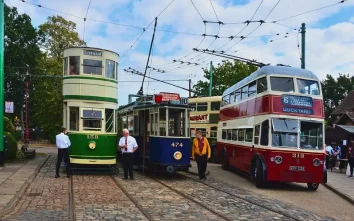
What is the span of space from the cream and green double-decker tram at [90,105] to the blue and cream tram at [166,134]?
1.30 metres

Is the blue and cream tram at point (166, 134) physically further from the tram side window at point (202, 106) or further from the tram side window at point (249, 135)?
the tram side window at point (202, 106)

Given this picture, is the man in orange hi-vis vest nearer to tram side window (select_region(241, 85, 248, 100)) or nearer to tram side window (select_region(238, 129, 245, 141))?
tram side window (select_region(238, 129, 245, 141))

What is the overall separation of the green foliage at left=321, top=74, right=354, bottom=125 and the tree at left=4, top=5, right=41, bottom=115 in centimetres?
4503

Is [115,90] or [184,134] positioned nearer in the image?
[184,134]

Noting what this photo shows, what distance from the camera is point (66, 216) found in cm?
880

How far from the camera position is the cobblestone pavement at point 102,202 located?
8.95m

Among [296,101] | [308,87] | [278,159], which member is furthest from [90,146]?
[308,87]

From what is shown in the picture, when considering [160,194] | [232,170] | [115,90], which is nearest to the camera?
[160,194]

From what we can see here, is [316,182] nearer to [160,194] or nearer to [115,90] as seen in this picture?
[160,194]

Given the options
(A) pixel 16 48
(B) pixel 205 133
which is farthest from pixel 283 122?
(A) pixel 16 48

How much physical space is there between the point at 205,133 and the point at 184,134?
12.0 meters

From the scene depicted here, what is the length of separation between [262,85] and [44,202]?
28.7 ft

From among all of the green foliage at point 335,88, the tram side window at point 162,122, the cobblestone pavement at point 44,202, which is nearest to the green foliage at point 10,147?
A: the cobblestone pavement at point 44,202

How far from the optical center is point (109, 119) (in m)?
17.0
